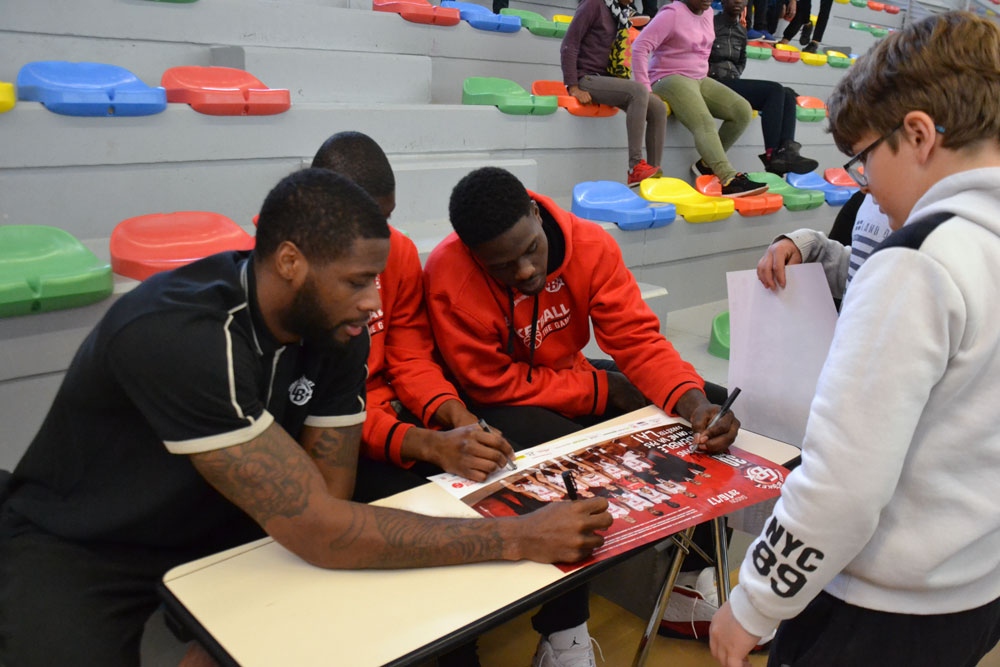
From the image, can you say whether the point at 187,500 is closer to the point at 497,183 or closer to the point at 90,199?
the point at 497,183

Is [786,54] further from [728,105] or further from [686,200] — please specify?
[686,200]

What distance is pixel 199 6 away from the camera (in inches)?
138

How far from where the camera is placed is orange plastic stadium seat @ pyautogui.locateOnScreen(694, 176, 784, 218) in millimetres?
4497

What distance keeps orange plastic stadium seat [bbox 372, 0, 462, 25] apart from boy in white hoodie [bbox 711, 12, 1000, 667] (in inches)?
147

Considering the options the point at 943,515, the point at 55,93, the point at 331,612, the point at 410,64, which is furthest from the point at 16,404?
the point at 410,64

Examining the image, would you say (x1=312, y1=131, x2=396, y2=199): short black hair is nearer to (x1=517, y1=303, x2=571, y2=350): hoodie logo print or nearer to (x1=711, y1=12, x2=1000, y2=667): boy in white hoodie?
(x1=517, y1=303, x2=571, y2=350): hoodie logo print

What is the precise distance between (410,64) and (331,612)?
3.52 metres

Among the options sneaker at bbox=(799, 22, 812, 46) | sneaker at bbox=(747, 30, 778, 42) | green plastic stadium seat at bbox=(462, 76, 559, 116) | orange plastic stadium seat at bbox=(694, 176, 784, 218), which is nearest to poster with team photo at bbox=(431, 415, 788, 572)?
green plastic stadium seat at bbox=(462, 76, 559, 116)

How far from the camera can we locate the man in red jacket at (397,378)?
164 centimetres

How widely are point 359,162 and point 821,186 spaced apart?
4.38 m

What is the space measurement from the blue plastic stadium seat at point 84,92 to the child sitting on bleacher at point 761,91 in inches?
142

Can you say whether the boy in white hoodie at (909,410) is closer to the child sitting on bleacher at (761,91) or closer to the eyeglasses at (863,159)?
the eyeglasses at (863,159)

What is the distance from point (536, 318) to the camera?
1908 mm

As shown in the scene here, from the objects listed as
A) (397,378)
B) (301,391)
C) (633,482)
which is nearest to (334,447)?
(301,391)
